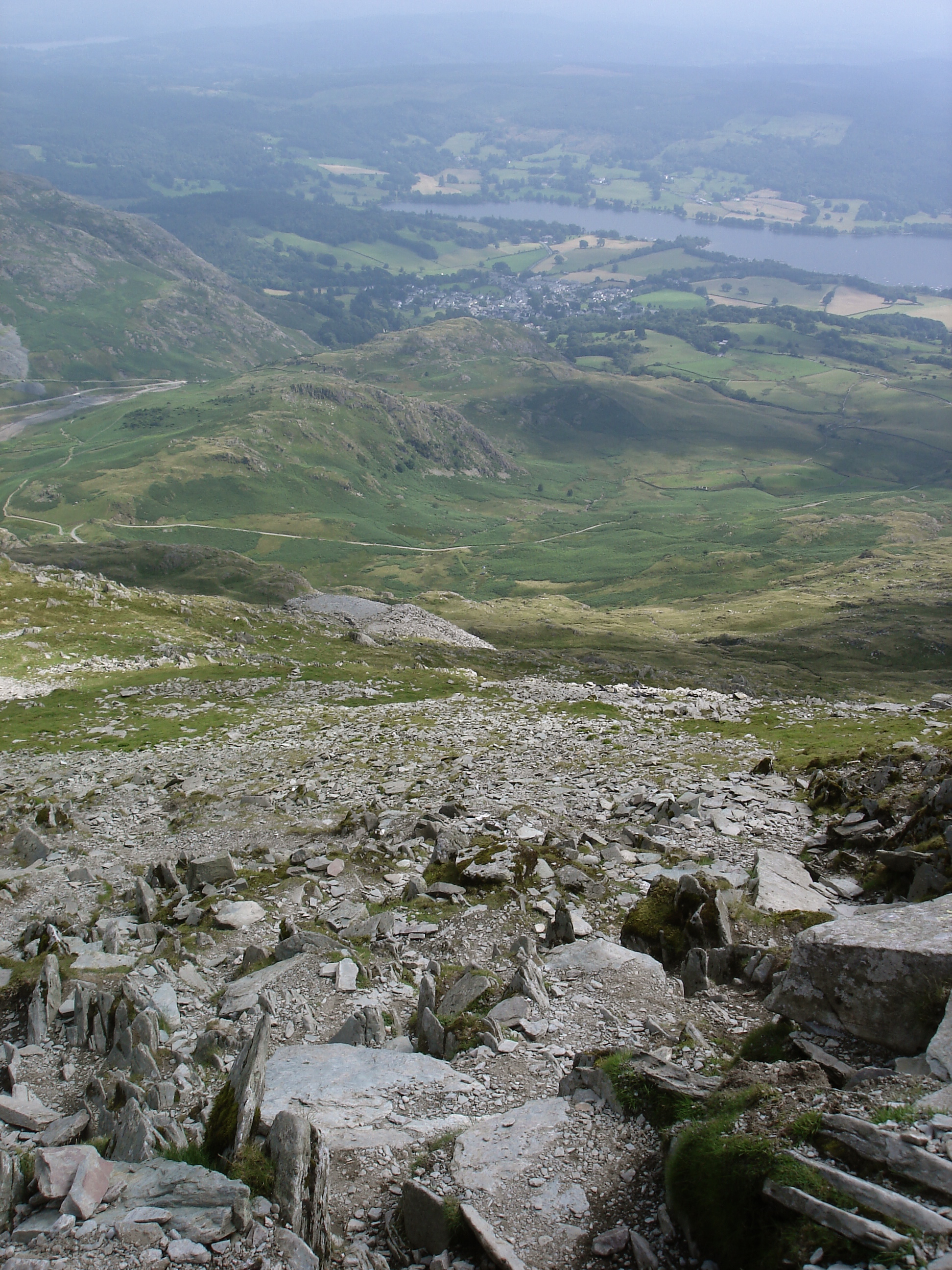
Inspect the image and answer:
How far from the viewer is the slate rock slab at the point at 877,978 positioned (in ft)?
41.0

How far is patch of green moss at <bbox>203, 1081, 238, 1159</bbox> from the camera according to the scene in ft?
40.9

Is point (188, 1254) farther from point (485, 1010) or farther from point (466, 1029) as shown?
point (485, 1010)

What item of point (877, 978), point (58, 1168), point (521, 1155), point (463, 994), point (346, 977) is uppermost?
point (877, 978)

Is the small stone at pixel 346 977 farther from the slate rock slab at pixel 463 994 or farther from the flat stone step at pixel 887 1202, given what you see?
the flat stone step at pixel 887 1202

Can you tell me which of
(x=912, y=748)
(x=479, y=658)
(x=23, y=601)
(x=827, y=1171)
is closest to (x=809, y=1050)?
(x=827, y=1171)

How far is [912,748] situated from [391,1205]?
3044 cm

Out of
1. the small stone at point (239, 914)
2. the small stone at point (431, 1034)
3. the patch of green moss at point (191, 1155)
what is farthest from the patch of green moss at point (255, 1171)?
the small stone at point (239, 914)

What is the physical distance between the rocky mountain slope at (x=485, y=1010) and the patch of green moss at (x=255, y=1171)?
0.06 m

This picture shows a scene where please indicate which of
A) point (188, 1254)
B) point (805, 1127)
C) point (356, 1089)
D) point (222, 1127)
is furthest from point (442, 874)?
point (805, 1127)

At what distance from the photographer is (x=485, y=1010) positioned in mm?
17547

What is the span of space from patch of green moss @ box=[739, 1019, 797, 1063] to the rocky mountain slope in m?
0.05

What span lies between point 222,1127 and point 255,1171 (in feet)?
3.87

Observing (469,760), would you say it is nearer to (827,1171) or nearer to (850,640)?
(827,1171)

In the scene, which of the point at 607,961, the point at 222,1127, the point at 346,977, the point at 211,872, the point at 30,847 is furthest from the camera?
the point at 30,847
